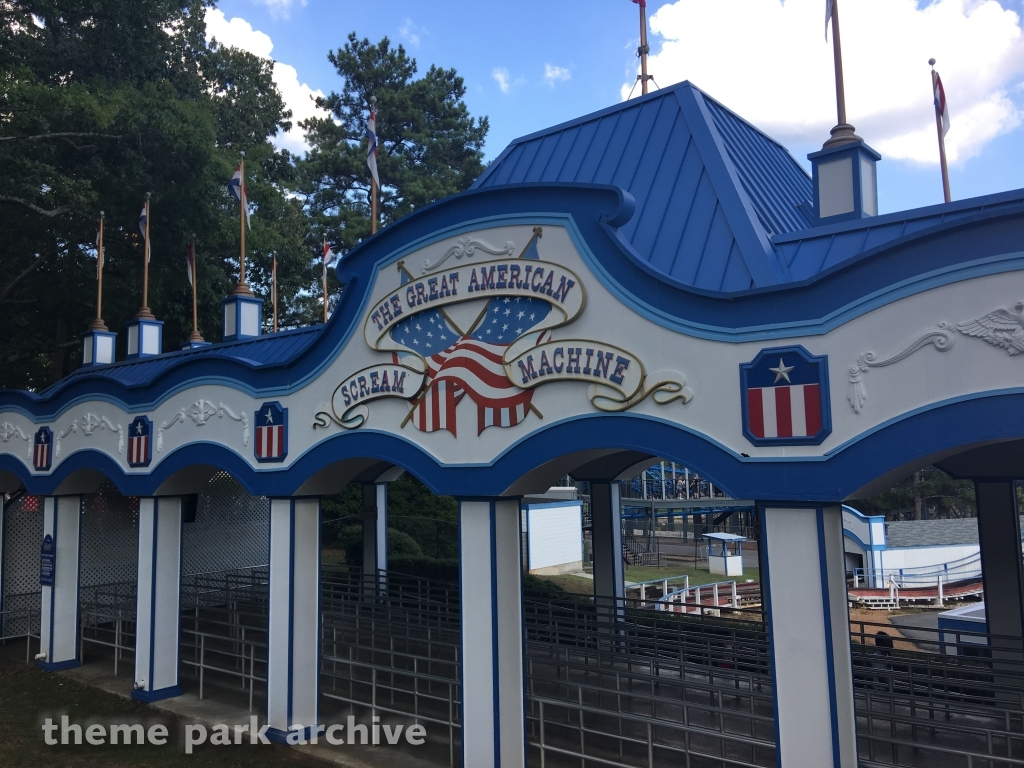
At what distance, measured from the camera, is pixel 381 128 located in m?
40.4

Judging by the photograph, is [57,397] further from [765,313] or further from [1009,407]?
[1009,407]

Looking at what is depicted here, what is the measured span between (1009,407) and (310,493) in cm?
858

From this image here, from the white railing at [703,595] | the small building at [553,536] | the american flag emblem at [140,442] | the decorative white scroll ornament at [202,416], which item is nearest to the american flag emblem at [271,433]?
the decorative white scroll ornament at [202,416]

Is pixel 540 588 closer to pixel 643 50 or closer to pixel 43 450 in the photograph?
pixel 43 450

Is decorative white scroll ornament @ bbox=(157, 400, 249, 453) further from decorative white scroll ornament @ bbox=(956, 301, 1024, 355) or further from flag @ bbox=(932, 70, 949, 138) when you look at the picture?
flag @ bbox=(932, 70, 949, 138)

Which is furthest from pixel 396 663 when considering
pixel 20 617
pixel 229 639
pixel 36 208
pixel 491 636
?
pixel 36 208

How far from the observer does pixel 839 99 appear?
29.0 ft

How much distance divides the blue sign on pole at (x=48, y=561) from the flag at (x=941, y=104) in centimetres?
1654

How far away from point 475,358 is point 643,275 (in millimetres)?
2281

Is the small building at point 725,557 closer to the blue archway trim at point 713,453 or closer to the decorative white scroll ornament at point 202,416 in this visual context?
the blue archway trim at point 713,453

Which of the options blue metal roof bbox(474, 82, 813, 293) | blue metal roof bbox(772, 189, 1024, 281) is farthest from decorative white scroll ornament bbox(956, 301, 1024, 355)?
blue metal roof bbox(474, 82, 813, 293)

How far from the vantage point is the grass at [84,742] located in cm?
1058

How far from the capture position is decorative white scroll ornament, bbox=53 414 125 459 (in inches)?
566

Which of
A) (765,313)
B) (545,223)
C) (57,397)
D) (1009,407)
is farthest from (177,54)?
(1009,407)
